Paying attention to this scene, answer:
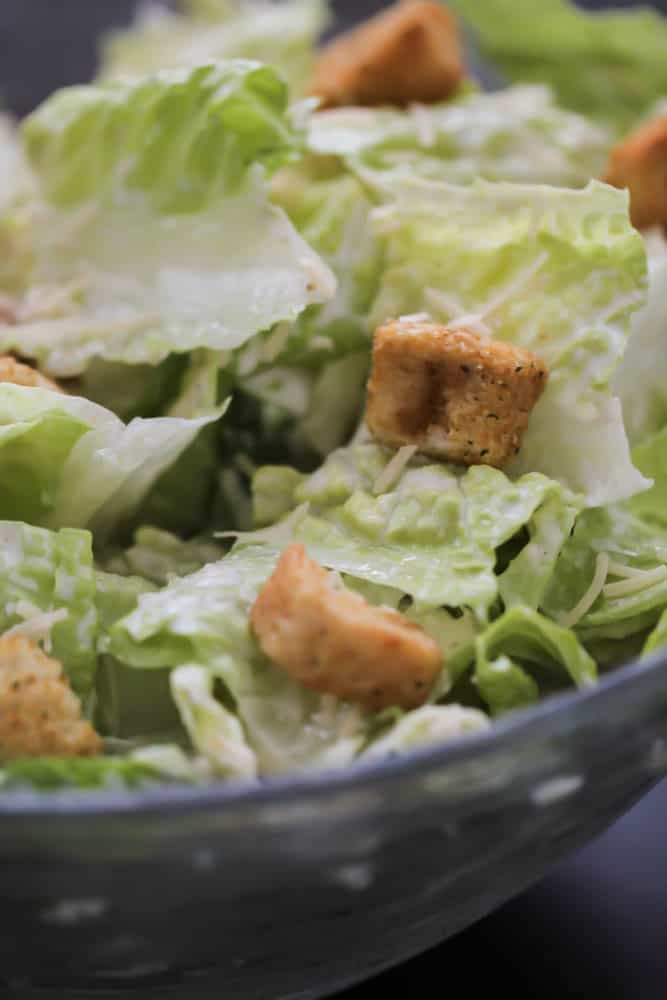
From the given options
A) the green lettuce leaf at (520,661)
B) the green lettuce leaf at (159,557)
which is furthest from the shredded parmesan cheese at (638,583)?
the green lettuce leaf at (159,557)

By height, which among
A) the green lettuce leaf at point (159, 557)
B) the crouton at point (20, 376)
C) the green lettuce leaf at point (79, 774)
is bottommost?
the green lettuce leaf at point (159, 557)

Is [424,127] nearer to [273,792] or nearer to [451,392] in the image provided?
[451,392]

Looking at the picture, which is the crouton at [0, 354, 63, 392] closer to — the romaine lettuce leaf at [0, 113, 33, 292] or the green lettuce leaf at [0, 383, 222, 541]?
the green lettuce leaf at [0, 383, 222, 541]

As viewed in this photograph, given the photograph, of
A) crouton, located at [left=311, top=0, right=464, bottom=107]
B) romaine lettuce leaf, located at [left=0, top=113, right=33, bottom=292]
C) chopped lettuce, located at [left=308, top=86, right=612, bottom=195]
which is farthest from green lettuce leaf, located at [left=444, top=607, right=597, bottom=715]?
crouton, located at [left=311, top=0, right=464, bottom=107]

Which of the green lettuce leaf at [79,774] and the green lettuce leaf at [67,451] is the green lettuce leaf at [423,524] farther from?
the green lettuce leaf at [79,774]

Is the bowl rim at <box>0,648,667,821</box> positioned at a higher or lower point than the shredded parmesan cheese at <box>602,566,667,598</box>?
higher
